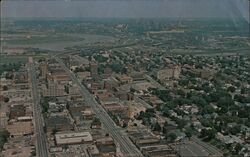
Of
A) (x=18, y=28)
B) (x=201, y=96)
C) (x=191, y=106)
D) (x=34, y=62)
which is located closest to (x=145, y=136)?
(x=191, y=106)

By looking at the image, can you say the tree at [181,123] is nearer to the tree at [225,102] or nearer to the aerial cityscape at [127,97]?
the aerial cityscape at [127,97]

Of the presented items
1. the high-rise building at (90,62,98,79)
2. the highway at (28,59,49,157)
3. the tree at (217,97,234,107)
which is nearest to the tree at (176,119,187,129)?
the tree at (217,97,234,107)

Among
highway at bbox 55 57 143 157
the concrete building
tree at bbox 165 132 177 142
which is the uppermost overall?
tree at bbox 165 132 177 142

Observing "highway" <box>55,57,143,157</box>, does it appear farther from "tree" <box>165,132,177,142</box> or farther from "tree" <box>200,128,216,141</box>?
"tree" <box>200,128,216,141</box>

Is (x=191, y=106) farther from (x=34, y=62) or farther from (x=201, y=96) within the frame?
(x=34, y=62)

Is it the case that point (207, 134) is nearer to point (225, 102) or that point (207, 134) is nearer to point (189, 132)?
point (189, 132)

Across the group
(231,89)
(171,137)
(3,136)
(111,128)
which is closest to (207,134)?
(171,137)
